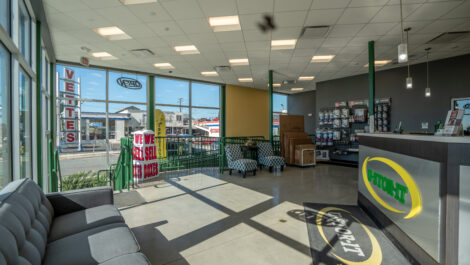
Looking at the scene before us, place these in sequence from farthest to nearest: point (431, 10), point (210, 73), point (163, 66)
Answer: point (210, 73)
point (163, 66)
point (431, 10)

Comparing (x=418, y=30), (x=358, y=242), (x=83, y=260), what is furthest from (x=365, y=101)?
(x=83, y=260)

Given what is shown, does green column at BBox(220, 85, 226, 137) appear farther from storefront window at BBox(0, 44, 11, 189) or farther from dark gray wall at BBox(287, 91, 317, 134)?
storefront window at BBox(0, 44, 11, 189)

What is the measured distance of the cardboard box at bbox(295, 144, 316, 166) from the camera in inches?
288

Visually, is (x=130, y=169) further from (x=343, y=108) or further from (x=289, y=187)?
(x=343, y=108)

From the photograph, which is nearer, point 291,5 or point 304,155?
point 291,5

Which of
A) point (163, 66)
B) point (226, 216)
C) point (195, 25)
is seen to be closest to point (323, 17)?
point (195, 25)

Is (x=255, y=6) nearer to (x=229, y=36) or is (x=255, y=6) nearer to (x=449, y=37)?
(x=229, y=36)

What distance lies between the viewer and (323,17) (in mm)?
4293

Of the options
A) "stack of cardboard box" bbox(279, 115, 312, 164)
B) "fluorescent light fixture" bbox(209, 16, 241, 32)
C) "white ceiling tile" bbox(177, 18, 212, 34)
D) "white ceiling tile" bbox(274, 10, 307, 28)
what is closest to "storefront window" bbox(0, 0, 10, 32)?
"white ceiling tile" bbox(177, 18, 212, 34)

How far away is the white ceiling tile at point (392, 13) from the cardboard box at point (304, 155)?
416 centimetres

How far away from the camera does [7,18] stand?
2.54m

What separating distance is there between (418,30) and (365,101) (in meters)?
3.83

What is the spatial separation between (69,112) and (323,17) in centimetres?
829

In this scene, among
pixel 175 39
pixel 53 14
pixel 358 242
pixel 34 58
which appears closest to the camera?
pixel 358 242
